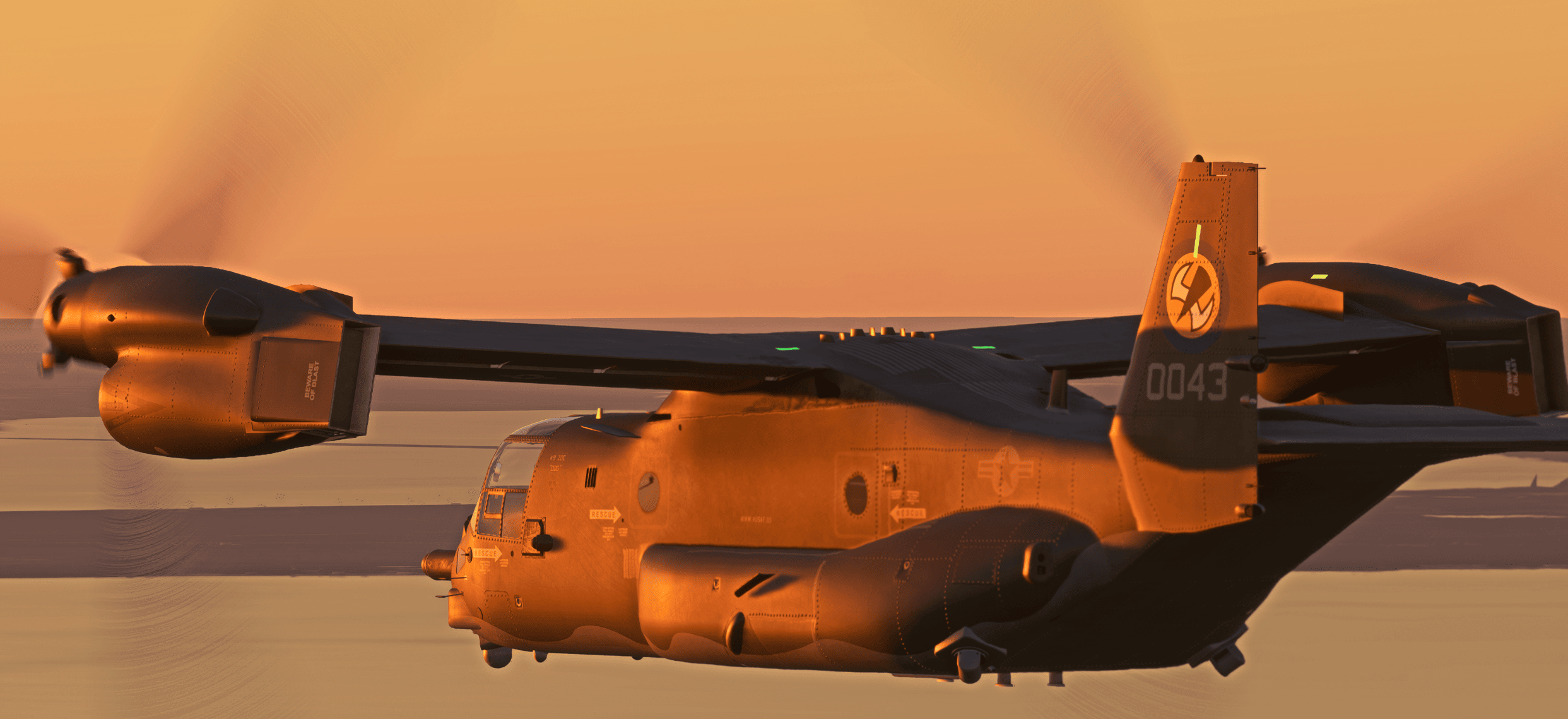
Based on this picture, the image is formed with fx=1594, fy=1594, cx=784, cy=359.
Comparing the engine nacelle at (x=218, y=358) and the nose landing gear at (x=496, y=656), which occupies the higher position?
the engine nacelle at (x=218, y=358)

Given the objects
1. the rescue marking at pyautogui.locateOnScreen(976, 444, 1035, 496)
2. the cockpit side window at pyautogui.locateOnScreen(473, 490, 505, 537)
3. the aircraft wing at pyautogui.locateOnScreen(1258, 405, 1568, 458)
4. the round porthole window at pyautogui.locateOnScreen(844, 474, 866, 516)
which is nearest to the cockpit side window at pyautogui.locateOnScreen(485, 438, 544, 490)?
the cockpit side window at pyautogui.locateOnScreen(473, 490, 505, 537)

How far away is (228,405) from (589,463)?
4912 millimetres

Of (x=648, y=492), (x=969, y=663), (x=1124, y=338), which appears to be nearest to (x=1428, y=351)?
(x=1124, y=338)

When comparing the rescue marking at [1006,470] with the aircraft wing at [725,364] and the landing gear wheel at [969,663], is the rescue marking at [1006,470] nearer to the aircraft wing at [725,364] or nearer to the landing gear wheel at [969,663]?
the aircraft wing at [725,364]

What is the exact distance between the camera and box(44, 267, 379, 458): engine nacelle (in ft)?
48.8

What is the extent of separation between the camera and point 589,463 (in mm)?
19062

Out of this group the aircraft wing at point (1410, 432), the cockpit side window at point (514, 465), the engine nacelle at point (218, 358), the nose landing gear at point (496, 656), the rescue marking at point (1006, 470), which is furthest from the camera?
the nose landing gear at point (496, 656)

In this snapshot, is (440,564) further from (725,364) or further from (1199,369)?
(1199,369)

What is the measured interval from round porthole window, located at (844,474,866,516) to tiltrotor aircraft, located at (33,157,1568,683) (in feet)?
0.08

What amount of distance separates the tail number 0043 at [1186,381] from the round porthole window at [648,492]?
20.7 feet


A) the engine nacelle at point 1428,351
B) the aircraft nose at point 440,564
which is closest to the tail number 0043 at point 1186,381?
the engine nacelle at point 1428,351

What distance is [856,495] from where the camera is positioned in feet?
54.3

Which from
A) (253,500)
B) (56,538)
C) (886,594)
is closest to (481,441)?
(253,500)

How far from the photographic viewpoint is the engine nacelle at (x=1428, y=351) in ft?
62.1
